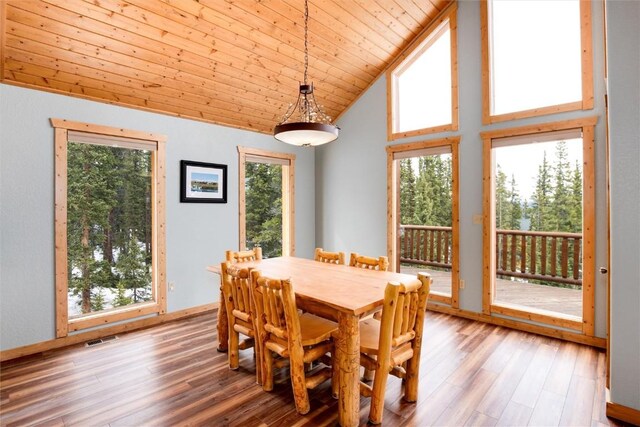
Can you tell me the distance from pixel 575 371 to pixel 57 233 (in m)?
4.87

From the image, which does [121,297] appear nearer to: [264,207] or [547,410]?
[264,207]

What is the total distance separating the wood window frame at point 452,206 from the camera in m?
4.04

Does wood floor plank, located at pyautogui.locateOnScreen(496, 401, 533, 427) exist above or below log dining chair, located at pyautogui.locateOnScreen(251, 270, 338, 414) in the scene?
below

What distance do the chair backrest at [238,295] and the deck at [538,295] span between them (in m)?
2.99

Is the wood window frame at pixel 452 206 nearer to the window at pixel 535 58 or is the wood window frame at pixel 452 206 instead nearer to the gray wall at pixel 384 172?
the gray wall at pixel 384 172

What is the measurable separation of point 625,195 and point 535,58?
224 cm

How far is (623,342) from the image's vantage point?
2.10m

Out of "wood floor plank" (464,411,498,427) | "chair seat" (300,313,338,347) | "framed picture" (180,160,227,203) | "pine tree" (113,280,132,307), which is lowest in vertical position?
"wood floor plank" (464,411,498,427)

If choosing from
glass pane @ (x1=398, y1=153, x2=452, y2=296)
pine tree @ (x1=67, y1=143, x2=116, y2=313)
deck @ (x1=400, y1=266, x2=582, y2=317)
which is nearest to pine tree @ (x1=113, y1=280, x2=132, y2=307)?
pine tree @ (x1=67, y1=143, x2=116, y2=313)

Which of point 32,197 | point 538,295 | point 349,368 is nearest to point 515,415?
point 349,368

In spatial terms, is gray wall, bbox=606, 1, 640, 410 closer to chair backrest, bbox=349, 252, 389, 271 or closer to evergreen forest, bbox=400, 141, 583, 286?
evergreen forest, bbox=400, 141, 583, 286

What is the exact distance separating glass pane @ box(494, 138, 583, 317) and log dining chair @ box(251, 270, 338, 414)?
9.23ft

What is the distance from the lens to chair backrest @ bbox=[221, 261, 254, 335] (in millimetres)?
2480

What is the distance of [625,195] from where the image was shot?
211 centimetres
